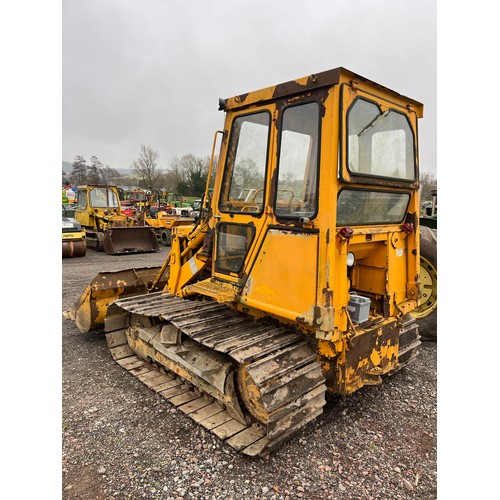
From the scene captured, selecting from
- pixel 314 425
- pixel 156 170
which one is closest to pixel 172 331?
pixel 314 425

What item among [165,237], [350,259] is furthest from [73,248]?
[350,259]

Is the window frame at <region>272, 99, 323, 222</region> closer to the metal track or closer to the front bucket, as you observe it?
the metal track

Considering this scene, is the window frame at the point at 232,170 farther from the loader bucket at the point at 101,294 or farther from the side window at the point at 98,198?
the side window at the point at 98,198

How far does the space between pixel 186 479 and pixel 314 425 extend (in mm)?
1135

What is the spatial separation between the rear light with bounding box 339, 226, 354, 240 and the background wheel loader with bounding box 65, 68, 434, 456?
1cm

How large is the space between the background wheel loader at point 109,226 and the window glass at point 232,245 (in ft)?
31.3

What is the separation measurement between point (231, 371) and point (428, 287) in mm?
3084

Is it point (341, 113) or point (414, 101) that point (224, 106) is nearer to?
point (341, 113)

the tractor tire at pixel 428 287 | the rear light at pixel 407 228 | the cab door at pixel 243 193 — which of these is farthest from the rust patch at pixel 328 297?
the tractor tire at pixel 428 287

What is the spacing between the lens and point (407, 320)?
158 inches

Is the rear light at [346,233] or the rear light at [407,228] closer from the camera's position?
the rear light at [346,233]

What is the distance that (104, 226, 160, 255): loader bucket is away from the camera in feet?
40.9

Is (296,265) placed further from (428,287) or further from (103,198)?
(103,198)

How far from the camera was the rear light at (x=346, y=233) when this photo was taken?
2.80 meters
